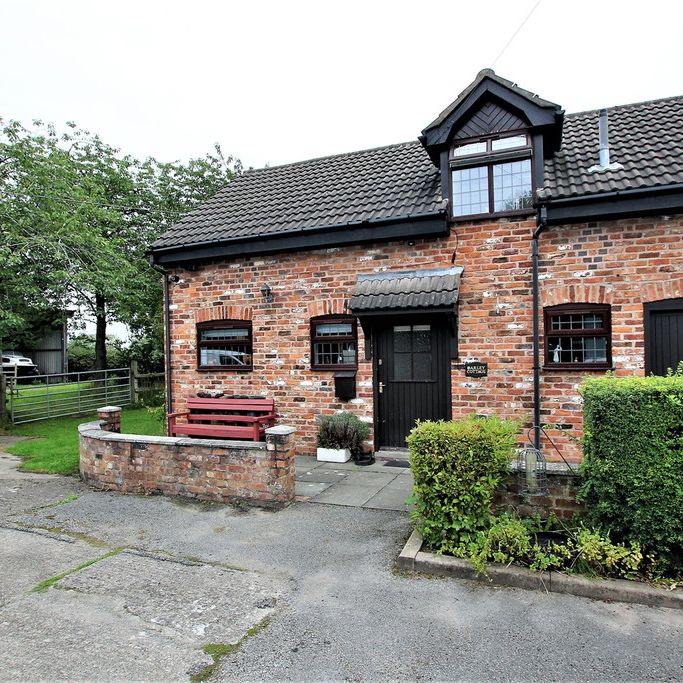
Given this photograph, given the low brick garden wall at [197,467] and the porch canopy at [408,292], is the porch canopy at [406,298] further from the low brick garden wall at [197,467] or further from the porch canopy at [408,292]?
the low brick garden wall at [197,467]

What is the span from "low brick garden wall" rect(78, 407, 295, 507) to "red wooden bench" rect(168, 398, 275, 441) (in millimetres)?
1640

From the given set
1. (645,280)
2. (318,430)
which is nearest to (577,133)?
(645,280)

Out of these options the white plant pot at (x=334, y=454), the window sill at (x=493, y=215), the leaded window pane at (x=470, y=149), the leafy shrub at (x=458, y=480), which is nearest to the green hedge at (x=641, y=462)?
the leafy shrub at (x=458, y=480)

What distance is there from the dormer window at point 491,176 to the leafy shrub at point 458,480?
4572mm

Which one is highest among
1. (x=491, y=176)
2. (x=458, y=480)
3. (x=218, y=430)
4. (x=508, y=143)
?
(x=508, y=143)

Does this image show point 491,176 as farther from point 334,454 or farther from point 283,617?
point 283,617

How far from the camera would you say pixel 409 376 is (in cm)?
834

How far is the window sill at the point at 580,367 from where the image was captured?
23.3ft

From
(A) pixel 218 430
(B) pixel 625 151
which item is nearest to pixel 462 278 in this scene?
(B) pixel 625 151

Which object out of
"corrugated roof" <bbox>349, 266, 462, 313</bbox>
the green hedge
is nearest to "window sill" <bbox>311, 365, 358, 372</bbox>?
"corrugated roof" <bbox>349, 266, 462, 313</bbox>

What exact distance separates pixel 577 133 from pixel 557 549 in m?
7.90

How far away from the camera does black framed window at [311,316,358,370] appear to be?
8.61 metres

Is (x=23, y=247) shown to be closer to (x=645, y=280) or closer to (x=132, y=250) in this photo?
(x=132, y=250)

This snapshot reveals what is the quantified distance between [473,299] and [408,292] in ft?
3.43
